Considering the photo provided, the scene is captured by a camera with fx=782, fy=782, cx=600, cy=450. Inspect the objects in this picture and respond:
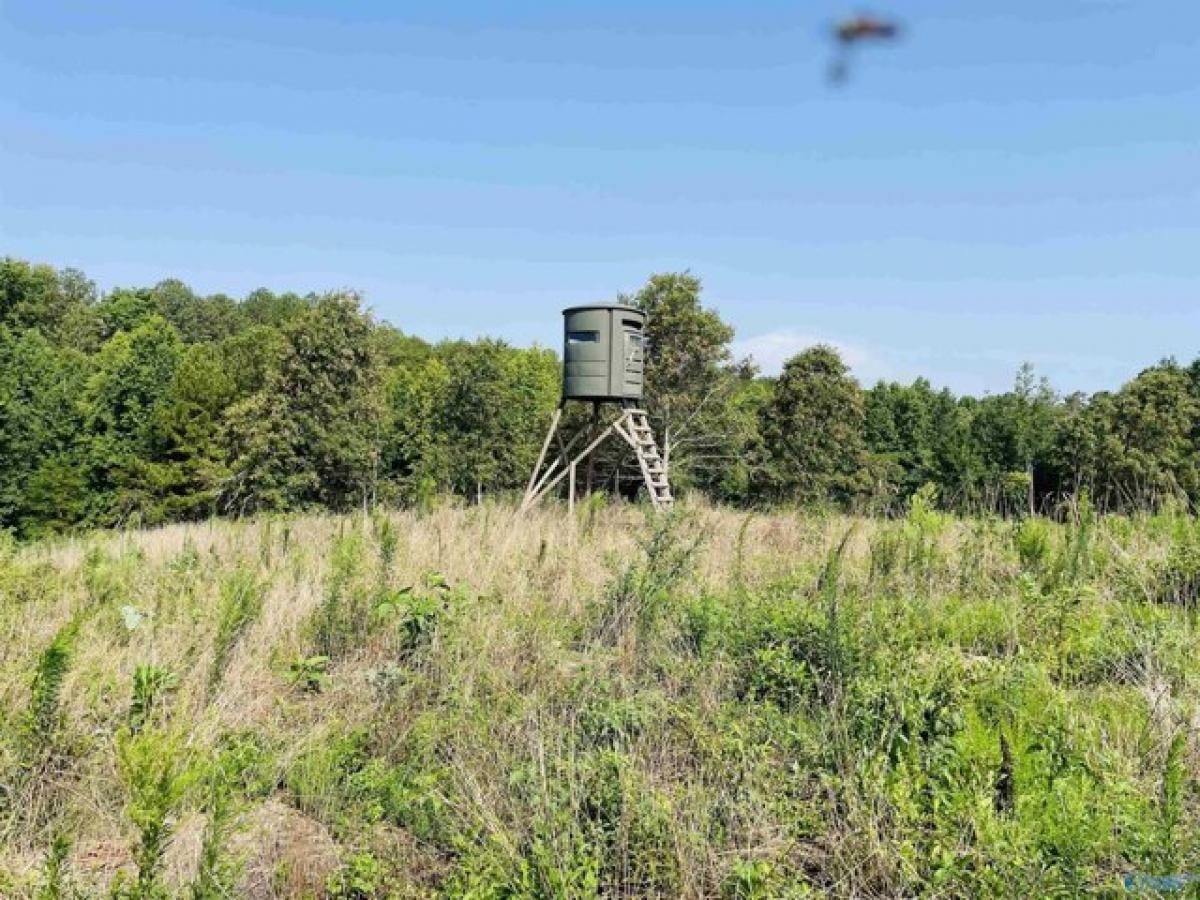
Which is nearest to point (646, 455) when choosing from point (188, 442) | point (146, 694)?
point (146, 694)

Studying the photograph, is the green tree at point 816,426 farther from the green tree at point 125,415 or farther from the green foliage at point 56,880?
the green foliage at point 56,880

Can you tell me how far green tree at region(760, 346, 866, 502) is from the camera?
23.9 m

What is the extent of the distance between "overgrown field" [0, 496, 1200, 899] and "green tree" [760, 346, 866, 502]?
18.8m

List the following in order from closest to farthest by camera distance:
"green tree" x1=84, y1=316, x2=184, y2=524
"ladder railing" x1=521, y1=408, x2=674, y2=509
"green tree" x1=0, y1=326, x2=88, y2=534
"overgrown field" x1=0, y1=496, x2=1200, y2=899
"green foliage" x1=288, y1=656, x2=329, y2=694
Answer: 1. "overgrown field" x1=0, y1=496, x2=1200, y2=899
2. "green foliage" x1=288, y1=656, x2=329, y2=694
3. "ladder railing" x1=521, y1=408, x2=674, y2=509
4. "green tree" x1=0, y1=326, x2=88, y2=534
5. "green tree" x1=84, y1=316, x2=184, y2=524

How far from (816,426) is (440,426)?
11811 mm

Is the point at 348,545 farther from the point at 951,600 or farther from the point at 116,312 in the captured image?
the point at 116,312

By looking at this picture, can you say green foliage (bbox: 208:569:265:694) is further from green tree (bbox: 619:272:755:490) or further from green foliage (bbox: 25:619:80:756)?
green tree (bbox: 619:272:755:490)

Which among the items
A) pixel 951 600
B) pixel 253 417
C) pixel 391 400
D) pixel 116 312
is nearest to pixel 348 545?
pixel 951 600

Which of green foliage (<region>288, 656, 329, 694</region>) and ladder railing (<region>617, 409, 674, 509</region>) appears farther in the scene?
ladder railing (<region>617, 409, 674, 509</region>)

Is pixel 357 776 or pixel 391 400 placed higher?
pixel 391 400

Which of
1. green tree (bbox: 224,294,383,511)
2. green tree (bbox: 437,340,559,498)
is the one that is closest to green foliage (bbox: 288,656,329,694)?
green tree (bbox: 224,294,383,511)

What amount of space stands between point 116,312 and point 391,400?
91.9ft

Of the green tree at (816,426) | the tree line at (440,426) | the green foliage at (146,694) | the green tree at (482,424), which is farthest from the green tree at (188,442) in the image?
the green foliage at (146,694)

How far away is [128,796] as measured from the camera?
9.02ft
